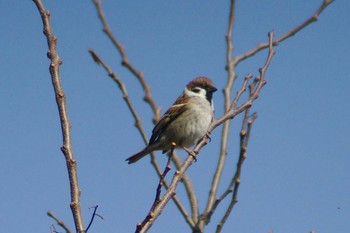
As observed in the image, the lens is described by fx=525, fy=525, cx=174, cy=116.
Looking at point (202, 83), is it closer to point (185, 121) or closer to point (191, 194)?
point (185, 121)

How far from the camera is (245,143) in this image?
8.12ft

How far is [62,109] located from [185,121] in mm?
3077

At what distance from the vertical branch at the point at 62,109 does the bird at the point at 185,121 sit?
9.56 feet

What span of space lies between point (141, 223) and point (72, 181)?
0.81 ft

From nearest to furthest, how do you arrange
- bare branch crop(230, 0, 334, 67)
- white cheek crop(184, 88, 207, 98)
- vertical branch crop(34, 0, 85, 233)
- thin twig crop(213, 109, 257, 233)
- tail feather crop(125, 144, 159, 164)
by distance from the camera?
vertical branch crop(34, 0, 85, 233)
thin twig crop(213, 109, 257, 233)
bare branch crop(230, 0, 334, 67)
tail feather crop(125, 144, 159, 164)
white cheek crop(184, 88, 207, 98)

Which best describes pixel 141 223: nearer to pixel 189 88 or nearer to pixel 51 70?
pixel 51 70

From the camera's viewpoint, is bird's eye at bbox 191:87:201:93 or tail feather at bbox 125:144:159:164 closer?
tail feather at bbox 125:144:159:164

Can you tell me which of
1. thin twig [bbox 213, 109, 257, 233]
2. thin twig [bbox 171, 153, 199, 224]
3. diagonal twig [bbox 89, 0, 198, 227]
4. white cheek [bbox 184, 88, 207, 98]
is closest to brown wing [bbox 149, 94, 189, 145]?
white cheek [bbox 184, 88, 207, 98]

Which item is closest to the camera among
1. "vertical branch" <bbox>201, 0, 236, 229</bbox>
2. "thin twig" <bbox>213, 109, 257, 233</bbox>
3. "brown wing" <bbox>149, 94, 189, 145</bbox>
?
"thin twig" <bbox>213, 109, 257, 233</bbox>

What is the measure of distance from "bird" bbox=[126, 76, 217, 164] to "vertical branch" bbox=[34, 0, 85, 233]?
9.56ft

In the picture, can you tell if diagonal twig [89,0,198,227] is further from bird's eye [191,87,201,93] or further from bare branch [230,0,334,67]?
bird's eye [191,87,201,93]

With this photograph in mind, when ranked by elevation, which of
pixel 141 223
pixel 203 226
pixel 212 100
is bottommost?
pixel 141 223

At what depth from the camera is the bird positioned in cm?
459

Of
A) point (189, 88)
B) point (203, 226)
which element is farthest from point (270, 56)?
point (189, 88)
